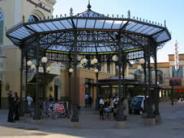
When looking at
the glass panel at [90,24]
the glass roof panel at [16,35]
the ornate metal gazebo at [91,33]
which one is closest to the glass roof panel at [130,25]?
the ornate metal gazebo at [91,33]

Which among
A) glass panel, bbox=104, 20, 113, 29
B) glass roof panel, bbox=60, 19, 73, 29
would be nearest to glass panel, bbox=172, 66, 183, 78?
glass panel, bbox=104, 20, 113, 29

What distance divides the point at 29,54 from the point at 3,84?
14.7 metres

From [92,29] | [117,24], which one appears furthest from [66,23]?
[117,24]

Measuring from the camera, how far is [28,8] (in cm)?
4441

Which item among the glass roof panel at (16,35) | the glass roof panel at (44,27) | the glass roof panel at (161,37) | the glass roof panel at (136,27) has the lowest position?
the glass roof panel at (161,37)

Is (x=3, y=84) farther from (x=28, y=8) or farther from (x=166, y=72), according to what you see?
(x=166, y=72)

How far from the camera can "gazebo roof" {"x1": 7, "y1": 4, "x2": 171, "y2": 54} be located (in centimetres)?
2206

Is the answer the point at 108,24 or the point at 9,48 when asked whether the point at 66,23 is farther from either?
the point at 9,48

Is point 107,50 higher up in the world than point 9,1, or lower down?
lower down

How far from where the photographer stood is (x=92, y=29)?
23.0 meters

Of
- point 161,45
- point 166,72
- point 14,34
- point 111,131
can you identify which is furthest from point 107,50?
point 166,72

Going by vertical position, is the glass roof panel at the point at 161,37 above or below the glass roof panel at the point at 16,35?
below

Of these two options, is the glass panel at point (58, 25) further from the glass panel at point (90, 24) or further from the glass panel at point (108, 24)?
the glass panel at point (108, 24)

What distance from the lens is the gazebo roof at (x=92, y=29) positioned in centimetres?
2206
